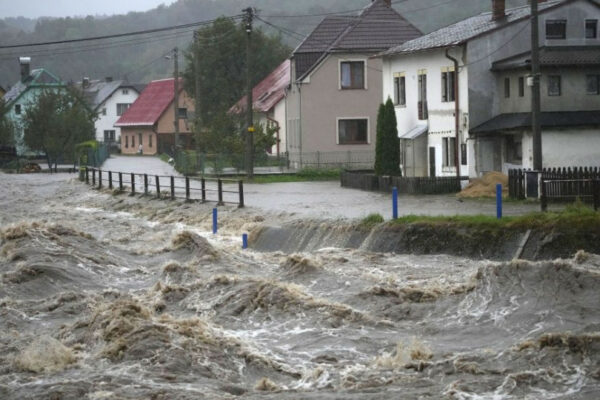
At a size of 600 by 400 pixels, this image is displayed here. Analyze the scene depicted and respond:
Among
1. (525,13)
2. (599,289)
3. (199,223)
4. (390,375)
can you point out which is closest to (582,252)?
(599,289)

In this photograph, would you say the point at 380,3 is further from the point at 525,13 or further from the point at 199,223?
the point at 199,223

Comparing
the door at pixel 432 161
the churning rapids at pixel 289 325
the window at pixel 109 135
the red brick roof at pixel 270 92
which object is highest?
the red brick roof at pixel 270 92

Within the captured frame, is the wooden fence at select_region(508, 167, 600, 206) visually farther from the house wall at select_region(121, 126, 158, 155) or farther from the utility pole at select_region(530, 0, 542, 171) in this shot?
the house wall at select_region(121, 126, 158, 155)

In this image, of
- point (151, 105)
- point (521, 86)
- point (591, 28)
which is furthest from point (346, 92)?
point (151, 105)

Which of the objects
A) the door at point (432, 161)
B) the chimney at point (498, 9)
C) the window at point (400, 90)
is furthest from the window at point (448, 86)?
the window at point (400, 90)

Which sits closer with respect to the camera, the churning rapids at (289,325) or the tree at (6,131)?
the churning rapids at (289,325)

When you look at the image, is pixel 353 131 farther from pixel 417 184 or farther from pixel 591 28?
pixel 417 184

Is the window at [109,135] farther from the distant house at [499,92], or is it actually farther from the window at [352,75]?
the distant house at [499,92]

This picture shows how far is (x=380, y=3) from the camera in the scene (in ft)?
204

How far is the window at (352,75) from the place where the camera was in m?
60.0

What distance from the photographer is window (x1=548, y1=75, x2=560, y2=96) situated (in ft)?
132

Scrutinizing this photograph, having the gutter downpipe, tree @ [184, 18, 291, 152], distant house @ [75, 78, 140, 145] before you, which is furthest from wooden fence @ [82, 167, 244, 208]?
distant house @ [75, 78, 140, 145]

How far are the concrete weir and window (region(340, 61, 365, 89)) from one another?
30.0 metres

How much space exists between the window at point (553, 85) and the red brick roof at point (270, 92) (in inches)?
1170
